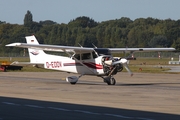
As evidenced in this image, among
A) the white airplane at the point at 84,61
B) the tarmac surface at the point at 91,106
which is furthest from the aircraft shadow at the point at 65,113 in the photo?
the white airplane at the point at 84,61

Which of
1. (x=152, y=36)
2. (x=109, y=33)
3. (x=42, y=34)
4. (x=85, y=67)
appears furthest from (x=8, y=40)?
(x=85, y=67)

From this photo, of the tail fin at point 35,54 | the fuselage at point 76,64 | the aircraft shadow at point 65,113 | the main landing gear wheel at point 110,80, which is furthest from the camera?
the tail fin at point 35,54

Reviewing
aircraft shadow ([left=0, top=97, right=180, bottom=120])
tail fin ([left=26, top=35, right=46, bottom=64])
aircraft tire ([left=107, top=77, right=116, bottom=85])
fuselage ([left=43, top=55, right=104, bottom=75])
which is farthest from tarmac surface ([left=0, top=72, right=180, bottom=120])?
tail fin ([left=26, top=35, right=46, bottom=64])

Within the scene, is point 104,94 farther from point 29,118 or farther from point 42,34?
point 42,34

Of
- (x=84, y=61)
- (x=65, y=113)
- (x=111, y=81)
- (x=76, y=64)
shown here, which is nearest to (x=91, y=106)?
(x=65, y=113)

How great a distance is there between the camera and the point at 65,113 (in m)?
15.7

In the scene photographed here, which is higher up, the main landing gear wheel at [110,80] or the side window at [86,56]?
the side window at [86,56]

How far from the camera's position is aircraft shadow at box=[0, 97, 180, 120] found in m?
14.8

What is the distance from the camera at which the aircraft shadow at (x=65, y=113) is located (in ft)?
48.4

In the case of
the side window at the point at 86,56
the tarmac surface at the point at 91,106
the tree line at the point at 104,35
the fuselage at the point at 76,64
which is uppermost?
the tree line at the point at 104,35

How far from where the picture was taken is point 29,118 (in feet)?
47.4

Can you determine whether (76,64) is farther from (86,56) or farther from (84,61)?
(86,56)

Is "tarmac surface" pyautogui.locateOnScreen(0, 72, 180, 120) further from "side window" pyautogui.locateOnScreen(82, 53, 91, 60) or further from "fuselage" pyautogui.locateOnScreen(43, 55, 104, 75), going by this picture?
"side window" pyautogui.locateOnScreen(82, 53, 91, 60)

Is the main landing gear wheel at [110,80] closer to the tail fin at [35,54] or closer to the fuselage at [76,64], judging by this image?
the fuselage at [76,64]
